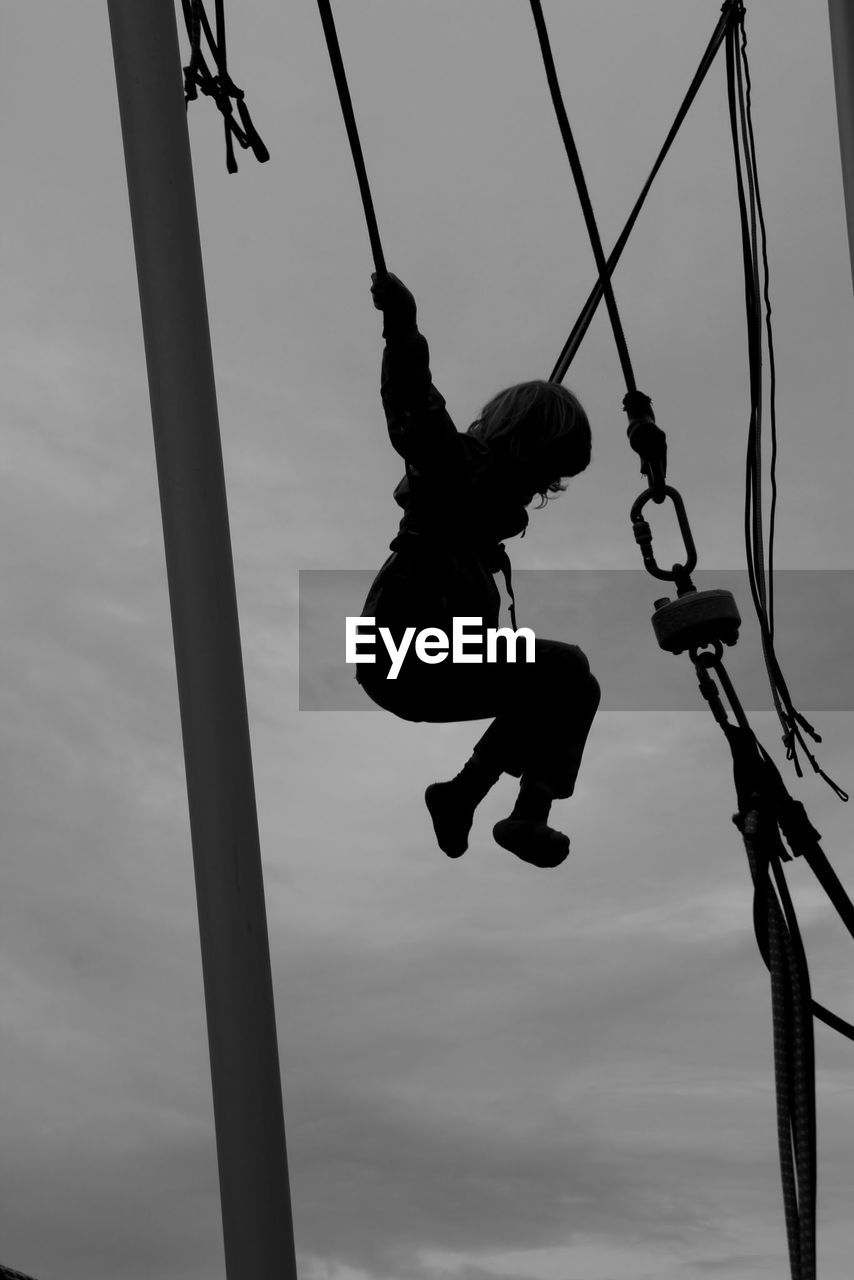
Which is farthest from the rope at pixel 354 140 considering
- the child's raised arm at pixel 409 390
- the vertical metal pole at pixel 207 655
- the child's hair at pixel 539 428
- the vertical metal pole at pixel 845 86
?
the vertical metal pole at pixel 845 86

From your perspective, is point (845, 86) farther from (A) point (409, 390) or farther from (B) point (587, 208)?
(A) point (409, 390)

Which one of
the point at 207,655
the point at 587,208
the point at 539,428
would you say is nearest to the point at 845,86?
the point at 587,208

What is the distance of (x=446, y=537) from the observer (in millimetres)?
4617

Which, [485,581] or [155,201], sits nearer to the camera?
[155,201]

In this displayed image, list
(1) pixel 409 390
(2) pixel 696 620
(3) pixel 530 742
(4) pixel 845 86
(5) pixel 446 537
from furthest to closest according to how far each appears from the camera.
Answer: (3) pixel 530 742
(5) pixel 446 537
(4) pixel 845 86
(1) pixel 409 390
(2) pixel 696 620

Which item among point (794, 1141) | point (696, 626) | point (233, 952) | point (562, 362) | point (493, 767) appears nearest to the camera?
point (794, 1141)

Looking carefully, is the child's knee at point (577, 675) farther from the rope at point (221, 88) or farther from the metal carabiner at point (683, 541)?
the rope at point (221, 88)

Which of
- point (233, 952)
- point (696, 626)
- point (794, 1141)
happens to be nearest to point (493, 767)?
point (696, 626)

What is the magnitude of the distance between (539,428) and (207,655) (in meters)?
1.49

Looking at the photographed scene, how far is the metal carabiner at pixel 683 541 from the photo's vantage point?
3932 mm

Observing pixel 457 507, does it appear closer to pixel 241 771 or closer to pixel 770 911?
pixel 241 771

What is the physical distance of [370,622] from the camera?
14.9 ft

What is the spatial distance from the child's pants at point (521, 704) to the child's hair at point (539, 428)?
551 millimetres

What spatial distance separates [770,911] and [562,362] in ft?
8.03
